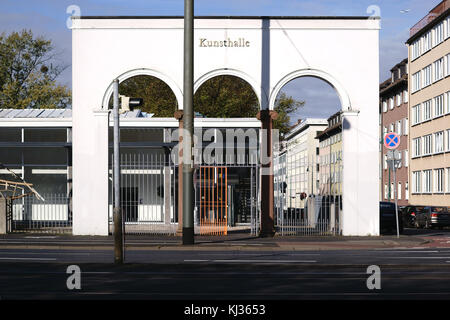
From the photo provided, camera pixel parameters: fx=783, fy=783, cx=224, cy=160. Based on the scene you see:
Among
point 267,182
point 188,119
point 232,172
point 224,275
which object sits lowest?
point 224,275

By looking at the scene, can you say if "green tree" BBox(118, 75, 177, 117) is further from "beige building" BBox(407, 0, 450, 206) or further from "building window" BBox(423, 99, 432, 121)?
"building window" BBox(423, 99, 432, 121)

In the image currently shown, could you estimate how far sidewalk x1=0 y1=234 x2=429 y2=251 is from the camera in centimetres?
2234

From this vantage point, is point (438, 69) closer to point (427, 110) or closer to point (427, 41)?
point (427, 41)

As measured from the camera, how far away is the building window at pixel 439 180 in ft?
204

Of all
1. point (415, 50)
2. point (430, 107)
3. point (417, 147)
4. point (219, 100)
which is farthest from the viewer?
point (415, 50)

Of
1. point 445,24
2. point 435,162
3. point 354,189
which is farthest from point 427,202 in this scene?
point 354,189

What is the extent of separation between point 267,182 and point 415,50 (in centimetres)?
4689

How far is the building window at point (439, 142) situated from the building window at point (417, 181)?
5498mm

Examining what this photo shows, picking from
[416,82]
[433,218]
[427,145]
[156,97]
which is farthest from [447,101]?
[156,97]

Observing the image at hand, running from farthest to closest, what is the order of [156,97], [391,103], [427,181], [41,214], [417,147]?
[391,103] < [417,147] < [427,181] < [156,97] < [41,214]

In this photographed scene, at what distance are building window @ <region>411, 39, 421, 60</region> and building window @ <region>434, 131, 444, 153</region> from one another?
29.2ft

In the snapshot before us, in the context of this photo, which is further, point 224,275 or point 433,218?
point 433,218

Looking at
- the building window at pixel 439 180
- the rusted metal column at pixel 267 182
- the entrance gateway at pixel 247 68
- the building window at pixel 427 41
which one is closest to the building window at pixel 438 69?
the building window at pixel 427 41

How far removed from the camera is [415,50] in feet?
229
